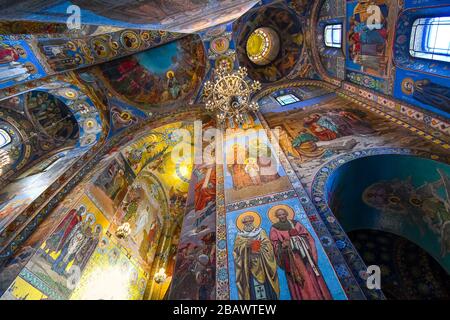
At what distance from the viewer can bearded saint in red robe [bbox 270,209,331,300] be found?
144 inches

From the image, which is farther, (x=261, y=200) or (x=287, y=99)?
(x=287, y=99)

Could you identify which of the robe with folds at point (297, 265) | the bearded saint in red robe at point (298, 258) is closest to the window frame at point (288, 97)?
the bearded saint in red robe at point (298, 258)

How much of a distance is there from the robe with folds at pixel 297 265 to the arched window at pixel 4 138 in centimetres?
1156

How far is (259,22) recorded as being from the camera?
39.7ft

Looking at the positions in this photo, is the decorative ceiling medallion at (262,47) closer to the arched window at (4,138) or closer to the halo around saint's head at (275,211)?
the halo around saint's head at (275,211)

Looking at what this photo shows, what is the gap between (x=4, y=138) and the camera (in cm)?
993

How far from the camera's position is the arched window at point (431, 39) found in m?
6.26

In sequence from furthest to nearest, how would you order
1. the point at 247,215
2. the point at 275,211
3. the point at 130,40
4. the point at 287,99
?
the point at 287,99, the point at 130,40, the point at 247,215, the point at 275,211

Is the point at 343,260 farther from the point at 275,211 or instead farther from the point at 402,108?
the point at 402,108

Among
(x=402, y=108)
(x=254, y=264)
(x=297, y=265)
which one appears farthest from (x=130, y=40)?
(x=297, y=265)

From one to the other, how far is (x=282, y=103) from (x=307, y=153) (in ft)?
16.3

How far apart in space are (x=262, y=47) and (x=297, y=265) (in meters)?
12.5

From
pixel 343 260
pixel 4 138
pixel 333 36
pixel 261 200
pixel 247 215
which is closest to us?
pixel 343 260

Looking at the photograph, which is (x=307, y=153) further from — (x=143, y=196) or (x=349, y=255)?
(x=143, y=196)
